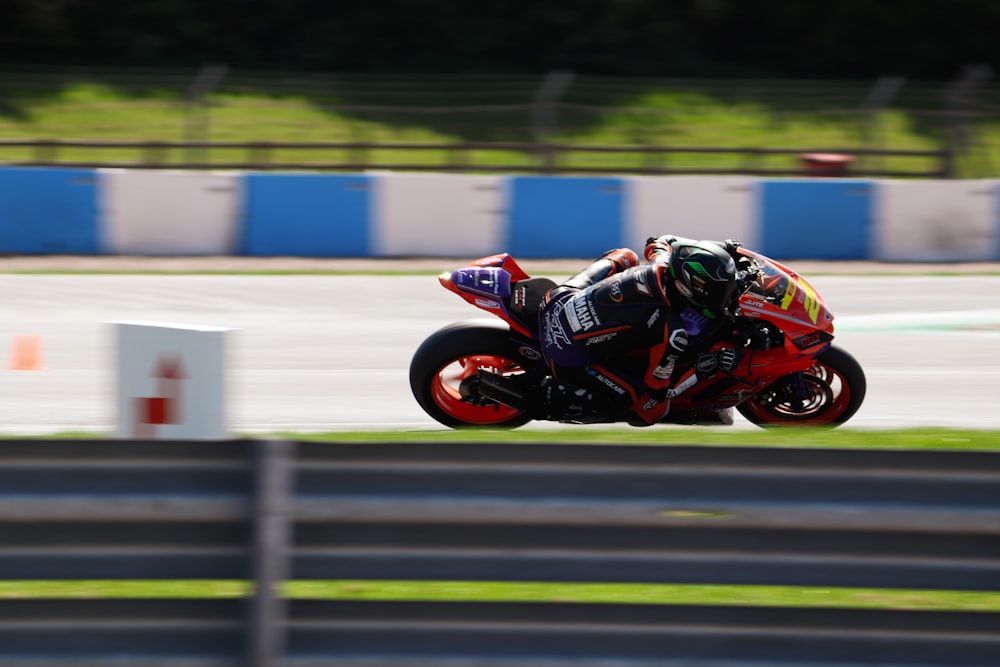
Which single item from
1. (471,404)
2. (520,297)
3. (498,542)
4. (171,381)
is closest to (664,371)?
(520,297)

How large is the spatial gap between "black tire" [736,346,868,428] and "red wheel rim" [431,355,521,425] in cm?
135

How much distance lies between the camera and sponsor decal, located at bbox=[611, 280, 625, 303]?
23.4 feet

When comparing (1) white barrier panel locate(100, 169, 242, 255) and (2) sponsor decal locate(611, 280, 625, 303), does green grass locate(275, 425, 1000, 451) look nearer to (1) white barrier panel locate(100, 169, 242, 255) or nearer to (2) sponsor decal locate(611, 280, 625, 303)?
(2) sponsor decal locate(611, 280, 625, 303)

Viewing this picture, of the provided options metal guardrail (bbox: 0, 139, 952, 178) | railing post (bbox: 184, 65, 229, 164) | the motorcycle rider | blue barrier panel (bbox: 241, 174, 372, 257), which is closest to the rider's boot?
the motorcycle rider

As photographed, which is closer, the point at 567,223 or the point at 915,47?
the point at 567,223

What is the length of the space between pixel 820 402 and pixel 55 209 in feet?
35.5

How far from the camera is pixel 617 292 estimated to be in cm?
715

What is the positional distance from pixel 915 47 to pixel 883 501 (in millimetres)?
25737

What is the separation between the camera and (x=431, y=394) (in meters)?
7.50

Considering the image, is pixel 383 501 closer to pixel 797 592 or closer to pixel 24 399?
pixel 797 592

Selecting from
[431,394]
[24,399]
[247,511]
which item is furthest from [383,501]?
[24,399]

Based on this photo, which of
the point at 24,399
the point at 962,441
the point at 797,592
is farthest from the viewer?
the point at 24,399

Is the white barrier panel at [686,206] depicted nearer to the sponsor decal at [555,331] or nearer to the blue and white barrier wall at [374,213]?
the blue and white barrier wall at [374,213]

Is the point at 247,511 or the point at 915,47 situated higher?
the point at 915,47
